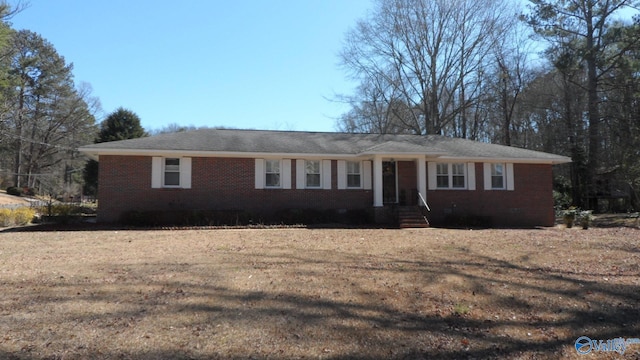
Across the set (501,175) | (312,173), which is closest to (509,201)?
(501,175)

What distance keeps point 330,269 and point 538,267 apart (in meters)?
4.05

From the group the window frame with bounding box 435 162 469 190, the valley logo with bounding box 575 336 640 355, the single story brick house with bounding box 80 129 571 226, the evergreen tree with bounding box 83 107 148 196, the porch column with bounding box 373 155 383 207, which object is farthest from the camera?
the evergreen tree with bounding box 83 107 148 196

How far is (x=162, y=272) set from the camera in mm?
6844

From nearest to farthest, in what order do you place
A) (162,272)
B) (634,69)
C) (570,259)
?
1. (162,272)
2. (570,259)
3. (634,69)

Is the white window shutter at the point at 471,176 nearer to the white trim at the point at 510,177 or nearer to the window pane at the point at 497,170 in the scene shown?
the window pane at the point at 497,170

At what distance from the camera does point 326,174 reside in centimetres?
1767

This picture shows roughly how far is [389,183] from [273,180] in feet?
17.7

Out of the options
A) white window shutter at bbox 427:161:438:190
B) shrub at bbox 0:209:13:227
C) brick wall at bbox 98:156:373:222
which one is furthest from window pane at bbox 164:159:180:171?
white window shutter at bbox 427:161:438:190

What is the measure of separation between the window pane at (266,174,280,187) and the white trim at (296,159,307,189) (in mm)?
890

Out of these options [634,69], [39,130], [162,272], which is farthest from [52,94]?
[634,69]

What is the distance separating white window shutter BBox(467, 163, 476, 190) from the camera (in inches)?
729

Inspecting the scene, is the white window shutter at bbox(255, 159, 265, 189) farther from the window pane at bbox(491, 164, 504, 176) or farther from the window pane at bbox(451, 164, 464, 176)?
the window pane at bbox(491, 164, 504, 176)

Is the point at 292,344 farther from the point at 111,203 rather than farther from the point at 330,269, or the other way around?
the point at 111,203

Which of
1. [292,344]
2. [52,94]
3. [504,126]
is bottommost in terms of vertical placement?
[292,344]
